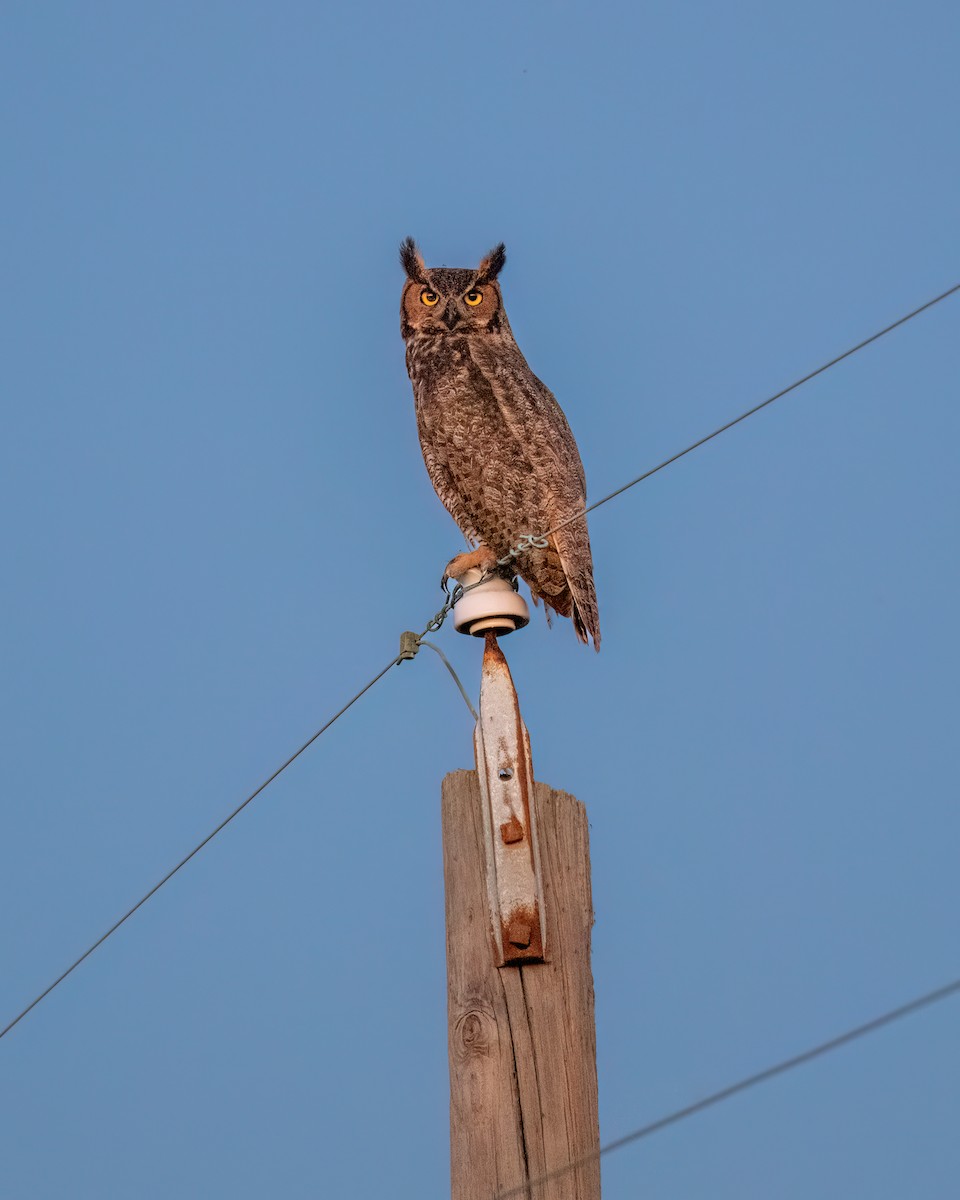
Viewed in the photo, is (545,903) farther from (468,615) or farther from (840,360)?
(840,360)

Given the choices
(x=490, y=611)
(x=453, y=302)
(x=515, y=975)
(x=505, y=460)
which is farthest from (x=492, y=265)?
(x=515, y=975)

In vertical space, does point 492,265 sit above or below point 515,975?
above

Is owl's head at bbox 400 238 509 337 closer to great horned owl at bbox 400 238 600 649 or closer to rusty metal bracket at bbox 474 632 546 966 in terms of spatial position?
great horned owl at bbox 400 238 600 649

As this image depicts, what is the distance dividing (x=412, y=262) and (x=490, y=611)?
10.8 ft

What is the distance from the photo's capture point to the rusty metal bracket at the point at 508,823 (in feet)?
8.60

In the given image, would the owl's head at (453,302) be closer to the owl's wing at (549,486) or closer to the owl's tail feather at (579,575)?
the owl's wing at (549,486)

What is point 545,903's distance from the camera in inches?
106

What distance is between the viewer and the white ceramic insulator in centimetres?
317

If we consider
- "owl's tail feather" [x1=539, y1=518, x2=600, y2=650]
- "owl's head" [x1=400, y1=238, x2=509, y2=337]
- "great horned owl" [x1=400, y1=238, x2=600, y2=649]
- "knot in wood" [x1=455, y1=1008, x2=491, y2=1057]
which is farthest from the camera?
"owl's head" [x1=400, y1=238, x2=509, y2=337]

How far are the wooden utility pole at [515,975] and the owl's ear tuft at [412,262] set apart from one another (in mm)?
→ 3373

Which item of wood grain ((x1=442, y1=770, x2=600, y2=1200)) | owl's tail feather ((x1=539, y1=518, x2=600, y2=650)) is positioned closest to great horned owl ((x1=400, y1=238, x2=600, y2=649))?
owl's tail feather ((x1=539, y1=518, x2=600, y2=650))

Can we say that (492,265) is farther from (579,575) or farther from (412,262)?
(579,575)

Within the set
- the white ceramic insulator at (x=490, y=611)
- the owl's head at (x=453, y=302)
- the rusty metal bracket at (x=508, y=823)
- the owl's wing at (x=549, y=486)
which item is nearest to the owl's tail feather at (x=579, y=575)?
the owl's wing at (x=549, y=486)

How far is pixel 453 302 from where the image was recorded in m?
5.74
